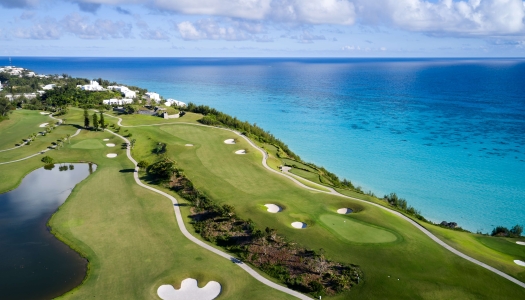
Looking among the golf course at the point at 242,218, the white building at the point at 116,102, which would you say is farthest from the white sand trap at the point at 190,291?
the white building at the point at 116,102

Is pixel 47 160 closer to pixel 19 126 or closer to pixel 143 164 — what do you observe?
pixel 143 164

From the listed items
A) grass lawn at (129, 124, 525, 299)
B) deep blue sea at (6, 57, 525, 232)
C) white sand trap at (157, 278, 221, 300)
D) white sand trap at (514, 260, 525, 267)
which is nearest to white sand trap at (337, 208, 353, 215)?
grass lawn at (129, 124, 525, 299)

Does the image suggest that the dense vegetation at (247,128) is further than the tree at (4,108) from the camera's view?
No

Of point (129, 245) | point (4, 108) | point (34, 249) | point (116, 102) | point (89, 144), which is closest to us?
point (34, 249)

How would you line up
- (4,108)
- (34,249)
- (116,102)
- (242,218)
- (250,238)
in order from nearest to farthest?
(34,249) → (250,238) → (242,218) → (4,108) → (116,102)

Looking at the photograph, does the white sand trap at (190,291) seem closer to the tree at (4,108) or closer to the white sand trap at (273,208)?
the white sand trap at (273,208)

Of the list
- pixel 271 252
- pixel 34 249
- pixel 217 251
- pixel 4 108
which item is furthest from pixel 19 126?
pixel 271 252
